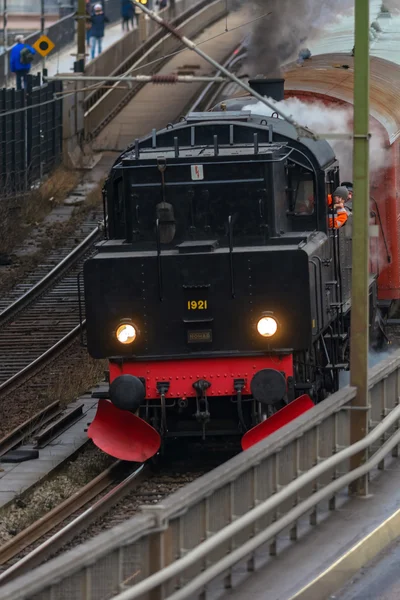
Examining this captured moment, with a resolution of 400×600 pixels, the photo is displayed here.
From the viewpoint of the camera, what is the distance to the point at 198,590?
28.1 feet

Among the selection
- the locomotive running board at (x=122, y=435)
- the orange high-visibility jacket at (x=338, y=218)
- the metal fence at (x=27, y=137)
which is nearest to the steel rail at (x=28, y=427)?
the locomotive running board at (x=122, y=435)

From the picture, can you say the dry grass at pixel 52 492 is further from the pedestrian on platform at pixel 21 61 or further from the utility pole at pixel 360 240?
the pedestrian on platform at pixel 21 61

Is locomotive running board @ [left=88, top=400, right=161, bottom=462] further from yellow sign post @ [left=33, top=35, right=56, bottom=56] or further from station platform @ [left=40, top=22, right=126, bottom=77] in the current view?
station platform @ [left=40, top=22, right=126, bottom=77]

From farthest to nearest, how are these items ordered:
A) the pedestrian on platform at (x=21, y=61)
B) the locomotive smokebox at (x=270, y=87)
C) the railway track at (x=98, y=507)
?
the pedestrian on platform at (x=21, y=61) → the locomotive smokebox at (x=270, y=87) → the railway track at (x=98, y=507)

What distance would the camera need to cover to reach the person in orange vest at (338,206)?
15.1 meters

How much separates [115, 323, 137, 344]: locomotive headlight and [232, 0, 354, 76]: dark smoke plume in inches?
491

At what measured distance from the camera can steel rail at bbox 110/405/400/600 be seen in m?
7.91

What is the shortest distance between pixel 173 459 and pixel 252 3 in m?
15.2

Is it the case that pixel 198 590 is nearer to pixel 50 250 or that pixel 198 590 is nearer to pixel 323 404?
pixel 323 404

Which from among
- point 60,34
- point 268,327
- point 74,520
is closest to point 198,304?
point 268,327

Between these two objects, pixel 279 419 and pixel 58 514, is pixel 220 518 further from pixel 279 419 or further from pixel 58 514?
pixel 279 419

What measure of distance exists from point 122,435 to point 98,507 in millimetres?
1586

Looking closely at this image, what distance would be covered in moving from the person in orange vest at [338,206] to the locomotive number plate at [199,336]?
2234 mm

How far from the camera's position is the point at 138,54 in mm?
43875
